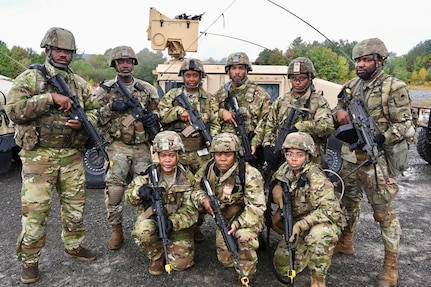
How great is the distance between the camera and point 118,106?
3.96 metres

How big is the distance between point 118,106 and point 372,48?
246 centimetres

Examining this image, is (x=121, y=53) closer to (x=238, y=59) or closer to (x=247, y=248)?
(x=238, y=59)

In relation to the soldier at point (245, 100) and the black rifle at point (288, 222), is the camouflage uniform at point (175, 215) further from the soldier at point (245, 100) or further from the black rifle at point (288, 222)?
the soldier at point (245, 100)

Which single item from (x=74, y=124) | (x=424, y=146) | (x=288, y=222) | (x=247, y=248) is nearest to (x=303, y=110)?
(x=288, y=222)

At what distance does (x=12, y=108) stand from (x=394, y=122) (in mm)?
3253

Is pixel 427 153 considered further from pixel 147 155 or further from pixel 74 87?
pixel 74 87

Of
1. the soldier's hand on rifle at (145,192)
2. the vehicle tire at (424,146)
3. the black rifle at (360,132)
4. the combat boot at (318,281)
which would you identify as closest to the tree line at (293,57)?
the vehicle tire at (424,146)

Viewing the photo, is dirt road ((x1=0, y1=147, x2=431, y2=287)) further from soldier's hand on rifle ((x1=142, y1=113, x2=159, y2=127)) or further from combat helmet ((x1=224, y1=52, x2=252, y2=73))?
combat helmet ((x1=224, y1=52, x2=252, y2=73))

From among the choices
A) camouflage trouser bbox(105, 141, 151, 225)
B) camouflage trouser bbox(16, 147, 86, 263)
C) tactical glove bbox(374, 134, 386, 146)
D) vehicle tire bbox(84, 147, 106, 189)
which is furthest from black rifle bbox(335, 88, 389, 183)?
vehicle tire bbox(84, 147, 106, 189)

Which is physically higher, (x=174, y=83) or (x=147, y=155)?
(x=174, y=83)

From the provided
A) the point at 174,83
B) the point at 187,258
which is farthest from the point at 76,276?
the point at 174,83

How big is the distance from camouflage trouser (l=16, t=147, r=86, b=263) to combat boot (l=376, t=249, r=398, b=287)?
2774 mm

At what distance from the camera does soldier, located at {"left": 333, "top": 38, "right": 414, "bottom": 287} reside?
336 centimetres

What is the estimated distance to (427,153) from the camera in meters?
7.89
